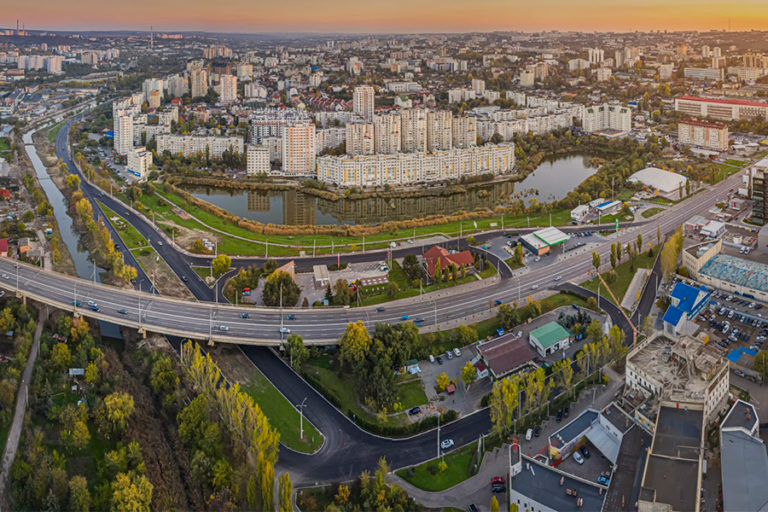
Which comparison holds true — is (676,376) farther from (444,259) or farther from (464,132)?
(464,132)

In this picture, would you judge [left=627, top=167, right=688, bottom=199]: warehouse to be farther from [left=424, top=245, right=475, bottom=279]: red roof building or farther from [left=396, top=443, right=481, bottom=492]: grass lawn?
[left=396, top=443, right=481, bottom=492]: grass lawn

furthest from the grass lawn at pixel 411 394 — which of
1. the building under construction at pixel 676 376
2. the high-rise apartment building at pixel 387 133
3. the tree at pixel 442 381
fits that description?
the high-rise apartment building at pixel 387 133

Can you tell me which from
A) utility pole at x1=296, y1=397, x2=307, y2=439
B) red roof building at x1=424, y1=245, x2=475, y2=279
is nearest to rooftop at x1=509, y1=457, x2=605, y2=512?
utility pole at x1=296, y1=397, x2=307, y2=439

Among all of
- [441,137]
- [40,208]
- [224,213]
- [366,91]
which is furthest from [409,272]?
[366,91]

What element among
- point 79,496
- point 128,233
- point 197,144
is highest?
point 197,144

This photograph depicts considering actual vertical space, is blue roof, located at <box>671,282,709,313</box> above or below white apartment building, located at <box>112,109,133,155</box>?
below

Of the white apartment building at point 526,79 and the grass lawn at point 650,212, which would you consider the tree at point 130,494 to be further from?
the white apartment building at point 526,79

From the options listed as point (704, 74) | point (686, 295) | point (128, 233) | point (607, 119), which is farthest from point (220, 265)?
point (704, 74)
